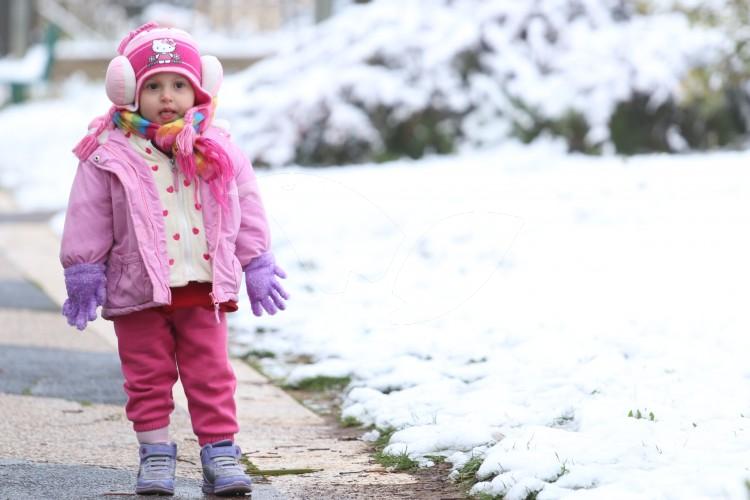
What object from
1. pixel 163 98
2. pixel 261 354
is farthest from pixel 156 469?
pixel 261 354

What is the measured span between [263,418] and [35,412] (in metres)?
0.82

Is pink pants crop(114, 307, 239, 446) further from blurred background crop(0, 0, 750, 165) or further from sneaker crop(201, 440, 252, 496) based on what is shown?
blurred background crop(0, 0, 750, 165)

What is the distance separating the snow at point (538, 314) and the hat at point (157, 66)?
1.20m

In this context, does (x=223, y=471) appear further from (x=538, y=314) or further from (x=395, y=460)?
(x=538, y=314)

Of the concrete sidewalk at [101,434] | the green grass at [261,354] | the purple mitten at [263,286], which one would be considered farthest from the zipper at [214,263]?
the green grass at [261,354]

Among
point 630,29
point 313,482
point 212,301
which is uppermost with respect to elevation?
point 630,29

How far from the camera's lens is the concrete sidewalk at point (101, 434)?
3.80 metres

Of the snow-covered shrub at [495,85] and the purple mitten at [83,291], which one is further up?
the snow-covered shrub at [495,85]

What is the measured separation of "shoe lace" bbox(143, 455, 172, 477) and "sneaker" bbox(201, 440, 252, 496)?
4.1 inches

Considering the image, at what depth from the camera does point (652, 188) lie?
27.9ft

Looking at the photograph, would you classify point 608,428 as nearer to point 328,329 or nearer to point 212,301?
point 212,301

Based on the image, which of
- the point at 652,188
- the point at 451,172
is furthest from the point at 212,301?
the point at 451,172

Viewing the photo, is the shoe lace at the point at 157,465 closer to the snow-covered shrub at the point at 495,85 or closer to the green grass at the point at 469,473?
the green grass at the point at 469,473

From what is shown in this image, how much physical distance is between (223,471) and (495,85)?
856 centimetres
